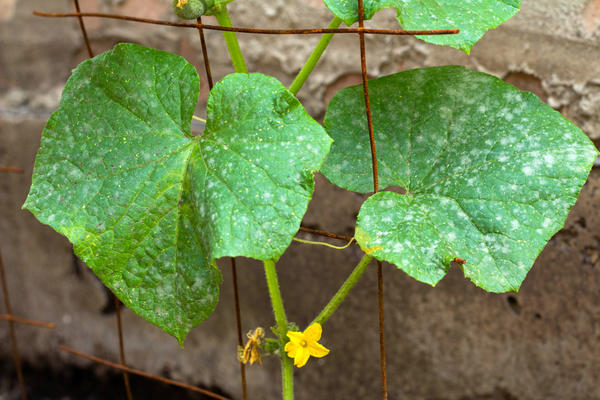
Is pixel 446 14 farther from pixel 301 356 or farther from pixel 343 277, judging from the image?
pixel 343 277

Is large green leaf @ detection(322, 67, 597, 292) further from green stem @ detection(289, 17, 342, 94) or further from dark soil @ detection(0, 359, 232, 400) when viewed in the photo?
dark soil @ detection(0, 359, 232, 400)

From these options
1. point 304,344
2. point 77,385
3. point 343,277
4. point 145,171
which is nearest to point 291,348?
point 304,344

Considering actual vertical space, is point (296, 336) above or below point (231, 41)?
below

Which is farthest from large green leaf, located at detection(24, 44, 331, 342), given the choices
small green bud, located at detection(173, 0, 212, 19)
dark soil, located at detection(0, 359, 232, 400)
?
dark soil, located at detection(0, 359, 232, 400)

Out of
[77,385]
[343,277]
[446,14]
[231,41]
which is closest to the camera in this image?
[446,14]

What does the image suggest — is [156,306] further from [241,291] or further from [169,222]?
[241,291]

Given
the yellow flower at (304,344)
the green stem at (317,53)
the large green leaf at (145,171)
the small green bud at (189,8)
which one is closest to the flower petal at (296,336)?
the yellow flower at (304,344)
